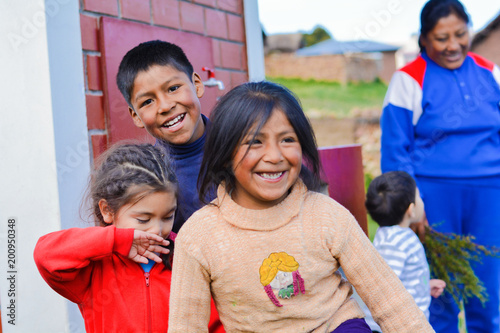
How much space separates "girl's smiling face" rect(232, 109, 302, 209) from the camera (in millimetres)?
1766

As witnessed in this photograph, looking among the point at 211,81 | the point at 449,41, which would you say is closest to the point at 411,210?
the point at 449,41

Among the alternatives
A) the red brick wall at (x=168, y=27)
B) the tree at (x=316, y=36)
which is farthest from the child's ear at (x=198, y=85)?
the tree at (x=316, y=36)

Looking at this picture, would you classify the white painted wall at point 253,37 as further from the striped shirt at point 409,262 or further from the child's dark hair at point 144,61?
the striped shirt at point 409,262

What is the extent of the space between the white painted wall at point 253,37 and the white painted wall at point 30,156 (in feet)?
5.27

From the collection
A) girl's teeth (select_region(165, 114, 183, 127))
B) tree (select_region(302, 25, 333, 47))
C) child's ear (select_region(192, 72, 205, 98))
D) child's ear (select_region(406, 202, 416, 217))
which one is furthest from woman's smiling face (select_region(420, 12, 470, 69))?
tree (select_region(302, 25, 333, 47))

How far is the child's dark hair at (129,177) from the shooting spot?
6.57ft

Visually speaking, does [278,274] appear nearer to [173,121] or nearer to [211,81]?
[173,121]

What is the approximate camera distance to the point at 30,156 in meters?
2.36

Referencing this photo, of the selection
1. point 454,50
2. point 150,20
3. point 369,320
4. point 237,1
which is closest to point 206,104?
point 150,20

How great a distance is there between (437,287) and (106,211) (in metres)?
1.98

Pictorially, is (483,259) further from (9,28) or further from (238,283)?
(9,28)

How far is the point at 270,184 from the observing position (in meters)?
1.78

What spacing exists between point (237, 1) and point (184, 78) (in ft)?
4.84

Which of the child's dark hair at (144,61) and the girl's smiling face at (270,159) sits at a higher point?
the child's dark hair at (144,61)
